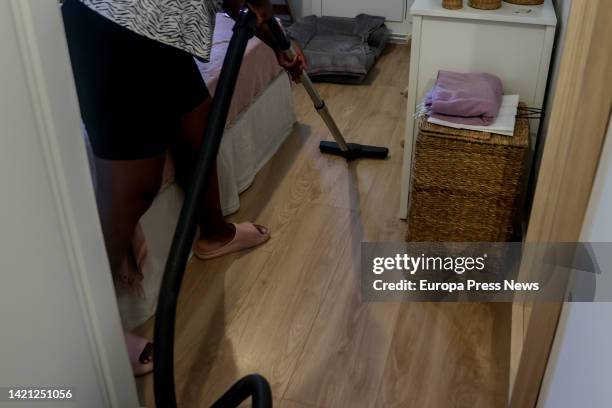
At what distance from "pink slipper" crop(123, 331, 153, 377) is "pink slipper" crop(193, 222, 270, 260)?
0.44 meters

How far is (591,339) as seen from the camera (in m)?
0.99

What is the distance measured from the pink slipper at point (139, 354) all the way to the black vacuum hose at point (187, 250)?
0.40m

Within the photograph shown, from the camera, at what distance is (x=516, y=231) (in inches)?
83.0

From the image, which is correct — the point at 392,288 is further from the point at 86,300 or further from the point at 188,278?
the point at 86,300

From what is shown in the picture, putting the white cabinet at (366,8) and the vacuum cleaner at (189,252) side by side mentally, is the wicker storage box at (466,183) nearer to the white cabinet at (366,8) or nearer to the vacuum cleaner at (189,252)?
the vacuum cleaner at (189,252)

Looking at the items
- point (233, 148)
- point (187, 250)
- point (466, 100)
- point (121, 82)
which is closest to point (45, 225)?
point (187, 250)

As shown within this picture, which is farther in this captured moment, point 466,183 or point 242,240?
point 242,240

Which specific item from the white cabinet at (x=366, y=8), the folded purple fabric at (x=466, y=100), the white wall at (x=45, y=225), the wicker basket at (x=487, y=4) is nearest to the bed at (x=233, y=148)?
the white wall at (x=45, y=225)

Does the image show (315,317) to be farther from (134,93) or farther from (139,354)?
(134,93)

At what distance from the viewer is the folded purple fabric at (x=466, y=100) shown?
5.98 feet

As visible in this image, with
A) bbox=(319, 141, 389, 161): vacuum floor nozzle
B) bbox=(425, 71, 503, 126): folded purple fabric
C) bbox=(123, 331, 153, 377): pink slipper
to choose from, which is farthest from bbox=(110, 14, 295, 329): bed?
bbox=(425, 71, 503, 126): folded purple fabric

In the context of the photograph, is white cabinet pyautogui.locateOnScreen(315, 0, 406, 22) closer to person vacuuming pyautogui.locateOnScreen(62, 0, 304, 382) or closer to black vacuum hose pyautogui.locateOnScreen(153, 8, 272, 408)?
person vacuuming pyautogui.locateOnScreen(62, 0, 304, 382)

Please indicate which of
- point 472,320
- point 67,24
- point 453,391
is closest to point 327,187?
point 472,320

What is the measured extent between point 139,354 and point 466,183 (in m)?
1.03
